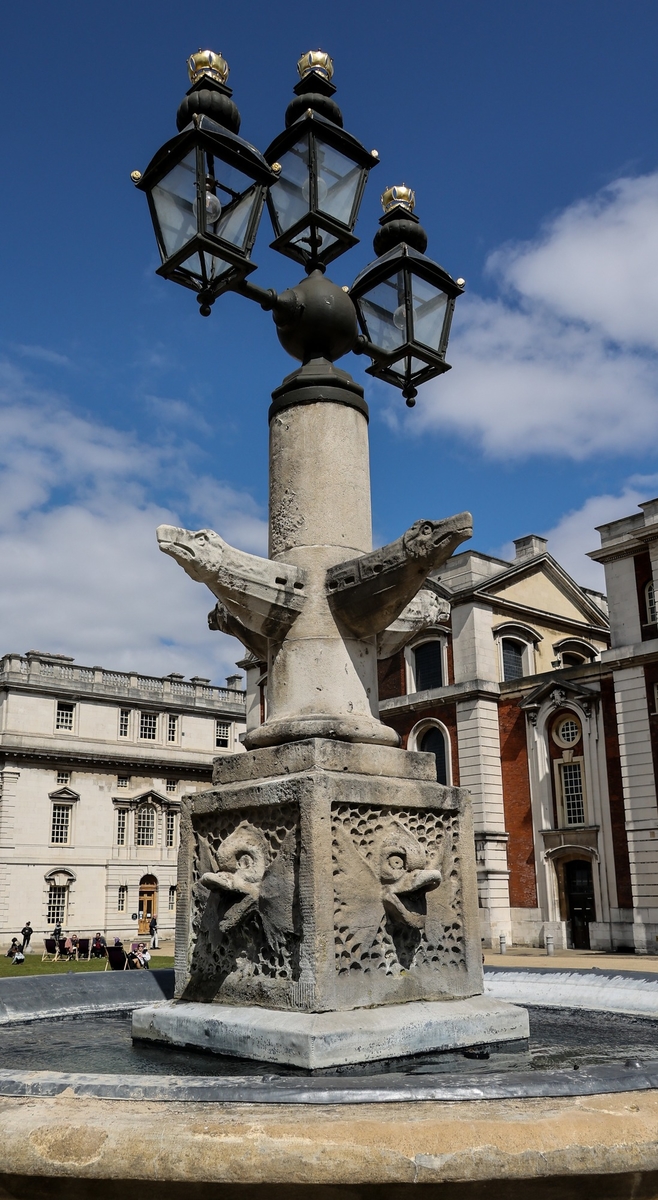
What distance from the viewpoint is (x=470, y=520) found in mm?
5363

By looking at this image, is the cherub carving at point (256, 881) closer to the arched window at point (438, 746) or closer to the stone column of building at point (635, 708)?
the stone column of building at point (635, 708)

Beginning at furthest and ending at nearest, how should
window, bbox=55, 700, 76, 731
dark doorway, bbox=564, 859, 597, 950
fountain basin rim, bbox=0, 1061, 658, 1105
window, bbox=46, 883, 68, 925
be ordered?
1. window, bbox=55, 700, 76, 731
2. window, bbox=46, 883, 68, 925
3. dark doorway, bbox=564, 859, 597, 950
4. fountain basin rim, bbox=0, 1061, 658, 1105

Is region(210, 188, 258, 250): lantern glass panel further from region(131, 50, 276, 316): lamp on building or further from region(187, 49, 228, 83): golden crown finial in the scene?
region(187, 49, 228, 83): golden crown finial

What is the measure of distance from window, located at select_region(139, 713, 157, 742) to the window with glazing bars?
2817 centimetres

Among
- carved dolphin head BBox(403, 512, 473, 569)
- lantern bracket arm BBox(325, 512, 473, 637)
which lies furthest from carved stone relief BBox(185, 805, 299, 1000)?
carved dolphin head BBox(403, 512, 473, 569)

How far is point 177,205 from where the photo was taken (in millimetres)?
5922

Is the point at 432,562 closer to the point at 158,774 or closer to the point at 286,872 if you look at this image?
the point at 286,872

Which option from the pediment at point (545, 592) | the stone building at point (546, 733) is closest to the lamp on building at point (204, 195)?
the stone building at point (546, 733)

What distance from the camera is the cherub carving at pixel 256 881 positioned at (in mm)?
5285

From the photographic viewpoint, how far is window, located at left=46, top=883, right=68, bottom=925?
5031 centimetres

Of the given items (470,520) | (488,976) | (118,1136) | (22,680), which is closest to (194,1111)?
(118,1136)

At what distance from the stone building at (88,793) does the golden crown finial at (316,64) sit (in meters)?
46.7

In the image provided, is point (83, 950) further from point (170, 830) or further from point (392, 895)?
point (392, 895)

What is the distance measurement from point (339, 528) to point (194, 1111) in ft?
12.9
